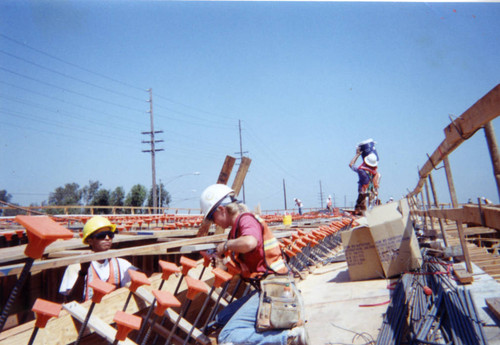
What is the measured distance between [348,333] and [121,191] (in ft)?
260

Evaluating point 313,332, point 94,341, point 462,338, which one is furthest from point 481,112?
point 94,341

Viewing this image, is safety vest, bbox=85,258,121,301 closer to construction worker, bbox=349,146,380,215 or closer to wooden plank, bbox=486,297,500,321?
wooden plank, bbox=486,297,500,321

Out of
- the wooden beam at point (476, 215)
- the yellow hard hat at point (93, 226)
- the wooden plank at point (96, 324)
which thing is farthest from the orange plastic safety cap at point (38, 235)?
the wooden beam at point (476, 215)

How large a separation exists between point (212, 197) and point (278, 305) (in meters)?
1.06

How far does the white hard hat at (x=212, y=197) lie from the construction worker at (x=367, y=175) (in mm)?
5413

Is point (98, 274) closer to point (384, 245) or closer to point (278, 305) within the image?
point (278, 305)

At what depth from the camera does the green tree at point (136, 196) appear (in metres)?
73.3

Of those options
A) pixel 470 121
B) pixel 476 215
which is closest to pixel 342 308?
pixel 476 215

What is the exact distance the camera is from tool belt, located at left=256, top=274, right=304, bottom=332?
2.51 meters

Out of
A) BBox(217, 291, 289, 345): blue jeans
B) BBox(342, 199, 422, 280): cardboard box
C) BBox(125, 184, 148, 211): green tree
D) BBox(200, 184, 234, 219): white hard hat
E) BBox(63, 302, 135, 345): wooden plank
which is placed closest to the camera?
BBox(63, 302, 135, 345): wooden plank

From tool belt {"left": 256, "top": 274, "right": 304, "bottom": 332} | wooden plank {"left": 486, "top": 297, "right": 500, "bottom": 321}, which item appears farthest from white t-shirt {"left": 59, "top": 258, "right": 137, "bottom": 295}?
wooden plank {"left": 486, "top": 297, "right": 500, "bottom": 321}

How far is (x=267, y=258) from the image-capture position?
291cm

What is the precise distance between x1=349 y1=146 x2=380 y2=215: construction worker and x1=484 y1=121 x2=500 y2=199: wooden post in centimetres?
394

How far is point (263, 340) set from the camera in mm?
2521
